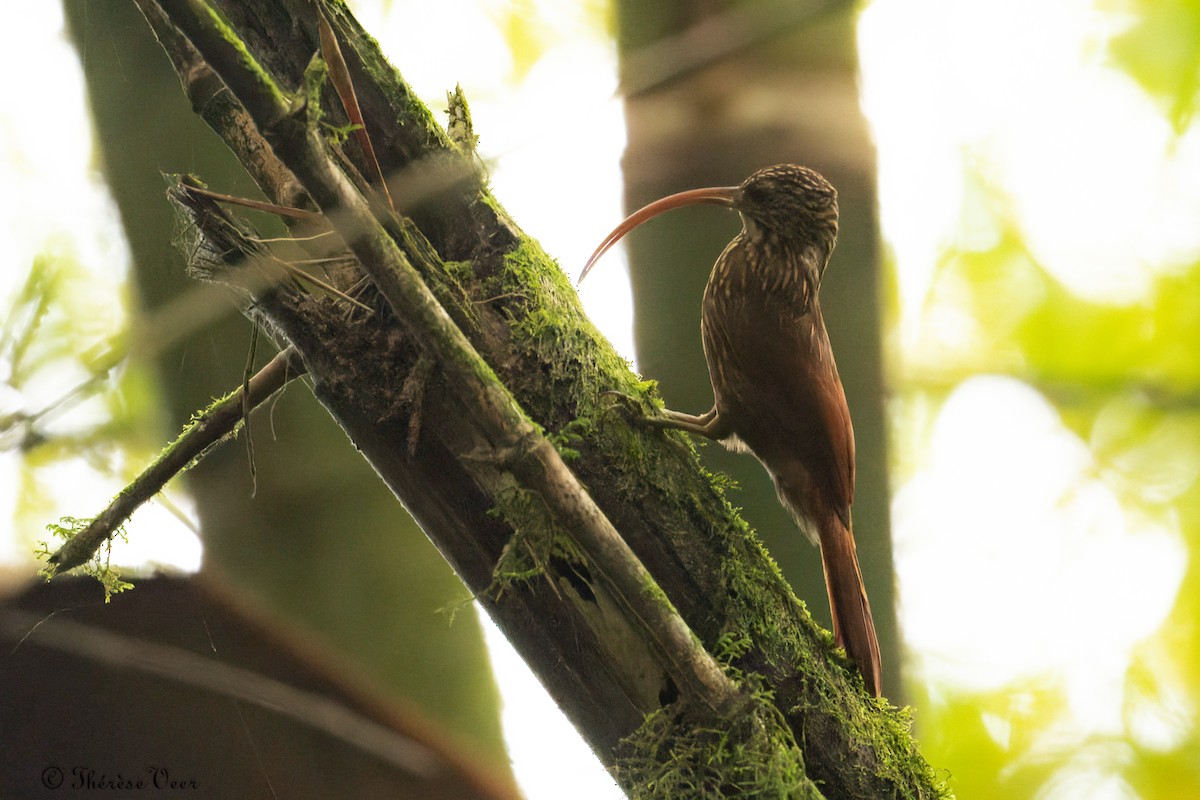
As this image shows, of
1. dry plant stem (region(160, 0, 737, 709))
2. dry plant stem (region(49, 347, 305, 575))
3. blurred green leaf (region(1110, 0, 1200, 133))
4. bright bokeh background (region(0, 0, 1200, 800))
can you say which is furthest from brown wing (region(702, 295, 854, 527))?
→ blurred green leaf (region(1110, 0, 1200, 133))

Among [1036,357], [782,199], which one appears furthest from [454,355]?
[1036,357]

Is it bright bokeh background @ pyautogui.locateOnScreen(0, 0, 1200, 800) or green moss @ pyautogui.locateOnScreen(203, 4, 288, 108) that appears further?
bright bokeh background @ pyautogui.locateOnScreen(0, 0, 1200, 800)

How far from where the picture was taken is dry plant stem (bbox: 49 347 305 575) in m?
1.12

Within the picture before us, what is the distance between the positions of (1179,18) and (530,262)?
2.83 metres

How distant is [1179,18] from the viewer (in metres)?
2.82

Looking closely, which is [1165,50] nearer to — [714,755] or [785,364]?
[785,364]

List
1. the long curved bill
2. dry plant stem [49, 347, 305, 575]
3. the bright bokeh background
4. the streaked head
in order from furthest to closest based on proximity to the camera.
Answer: the bright bokeh background, the streaked head, the long curved bill, dry plant stem [49, 347, 305, 575]

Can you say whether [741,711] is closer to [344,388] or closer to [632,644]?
[632,644]

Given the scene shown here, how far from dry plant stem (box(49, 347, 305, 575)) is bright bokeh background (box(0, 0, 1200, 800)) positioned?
0.91m

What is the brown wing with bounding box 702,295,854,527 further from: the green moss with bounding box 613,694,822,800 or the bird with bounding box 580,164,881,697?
the green moss with bounding box 613,694,822,800

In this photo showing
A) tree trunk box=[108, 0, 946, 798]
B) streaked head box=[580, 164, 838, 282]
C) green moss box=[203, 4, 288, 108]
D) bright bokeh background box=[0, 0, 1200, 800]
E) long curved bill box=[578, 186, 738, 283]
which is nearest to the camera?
green moss box=[203, 4, 288, 108]

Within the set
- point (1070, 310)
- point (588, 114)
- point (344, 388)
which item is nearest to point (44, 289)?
point (344, 388)

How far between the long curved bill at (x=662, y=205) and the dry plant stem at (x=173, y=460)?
20.0 inches

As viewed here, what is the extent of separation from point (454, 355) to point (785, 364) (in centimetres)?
89
